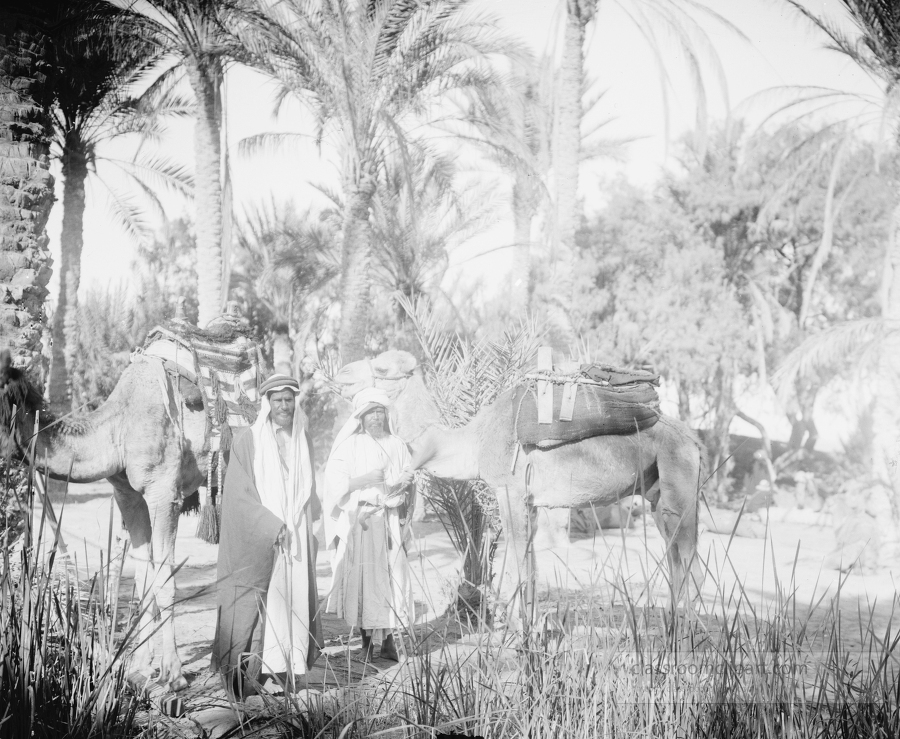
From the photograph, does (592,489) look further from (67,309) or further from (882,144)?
(882,144)

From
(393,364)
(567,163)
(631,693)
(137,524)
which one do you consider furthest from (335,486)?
(567,163)

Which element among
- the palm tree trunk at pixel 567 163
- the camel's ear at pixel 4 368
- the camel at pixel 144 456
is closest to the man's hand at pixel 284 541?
the camel at pixel 144 456

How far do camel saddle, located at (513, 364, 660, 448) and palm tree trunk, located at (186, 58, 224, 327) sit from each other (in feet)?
9.83

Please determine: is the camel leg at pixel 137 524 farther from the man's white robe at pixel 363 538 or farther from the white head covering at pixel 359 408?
the white head covering at pixel 359 408

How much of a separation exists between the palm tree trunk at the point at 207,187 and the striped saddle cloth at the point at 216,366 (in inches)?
51.6

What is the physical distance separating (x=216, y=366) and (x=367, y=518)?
1.57 m

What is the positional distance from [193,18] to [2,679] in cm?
550

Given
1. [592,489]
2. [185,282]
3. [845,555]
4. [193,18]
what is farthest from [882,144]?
[185,282]

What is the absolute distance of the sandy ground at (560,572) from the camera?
4.09 meters

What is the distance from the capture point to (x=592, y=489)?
5.25 meters

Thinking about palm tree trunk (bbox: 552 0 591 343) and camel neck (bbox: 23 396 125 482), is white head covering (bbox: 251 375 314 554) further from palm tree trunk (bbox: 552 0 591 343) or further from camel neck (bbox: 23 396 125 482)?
palm tree trunk (bbox: 552 0 591 343)

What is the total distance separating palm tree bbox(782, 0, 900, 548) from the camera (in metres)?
8.80

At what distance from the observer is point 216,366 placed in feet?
18.1

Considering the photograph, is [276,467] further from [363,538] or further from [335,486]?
[363,538]
